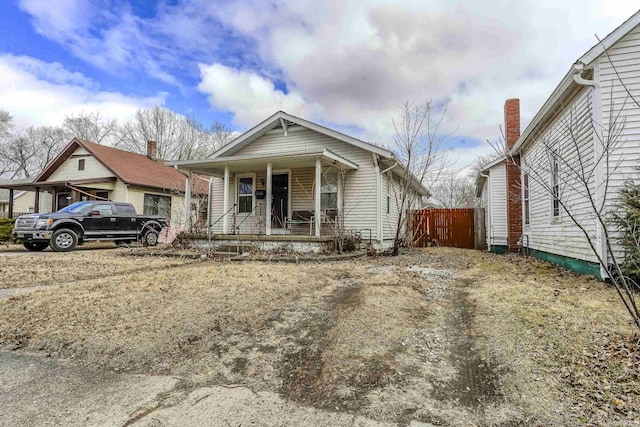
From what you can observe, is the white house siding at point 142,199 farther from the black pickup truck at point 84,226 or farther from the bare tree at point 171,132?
the bare tree at point 171,132

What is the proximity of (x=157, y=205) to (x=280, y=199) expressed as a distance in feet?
30.8

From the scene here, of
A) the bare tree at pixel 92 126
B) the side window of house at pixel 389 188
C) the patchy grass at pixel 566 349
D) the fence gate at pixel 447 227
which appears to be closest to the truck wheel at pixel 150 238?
the side window of house at pixel 389 188

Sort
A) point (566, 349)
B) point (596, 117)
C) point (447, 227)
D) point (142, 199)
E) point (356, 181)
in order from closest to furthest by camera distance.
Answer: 1. point (566, 349)
2. point (596, 117)
3. point (356, 181)
4. point (447, 227)
5. point (142, 199)

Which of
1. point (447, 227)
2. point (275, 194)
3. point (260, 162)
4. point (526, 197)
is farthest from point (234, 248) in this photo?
point (447, 227)

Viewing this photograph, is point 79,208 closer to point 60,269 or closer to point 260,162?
point 60,269

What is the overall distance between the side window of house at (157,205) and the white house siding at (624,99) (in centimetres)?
1865

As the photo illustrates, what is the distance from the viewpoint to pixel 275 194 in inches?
508

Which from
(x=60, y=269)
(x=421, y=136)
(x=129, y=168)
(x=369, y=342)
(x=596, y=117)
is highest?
(x=129, y=168)

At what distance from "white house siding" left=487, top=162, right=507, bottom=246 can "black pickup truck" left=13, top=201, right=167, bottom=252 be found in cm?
1312

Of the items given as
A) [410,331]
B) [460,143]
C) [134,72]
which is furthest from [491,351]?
[134,72]

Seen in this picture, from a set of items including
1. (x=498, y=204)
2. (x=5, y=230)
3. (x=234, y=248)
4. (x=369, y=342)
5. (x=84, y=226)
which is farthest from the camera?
(x=5, y=230)

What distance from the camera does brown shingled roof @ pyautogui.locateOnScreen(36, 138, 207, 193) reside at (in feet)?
59.5

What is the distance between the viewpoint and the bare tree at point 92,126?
34969mm

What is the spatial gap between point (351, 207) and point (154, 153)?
1725 centimetres
